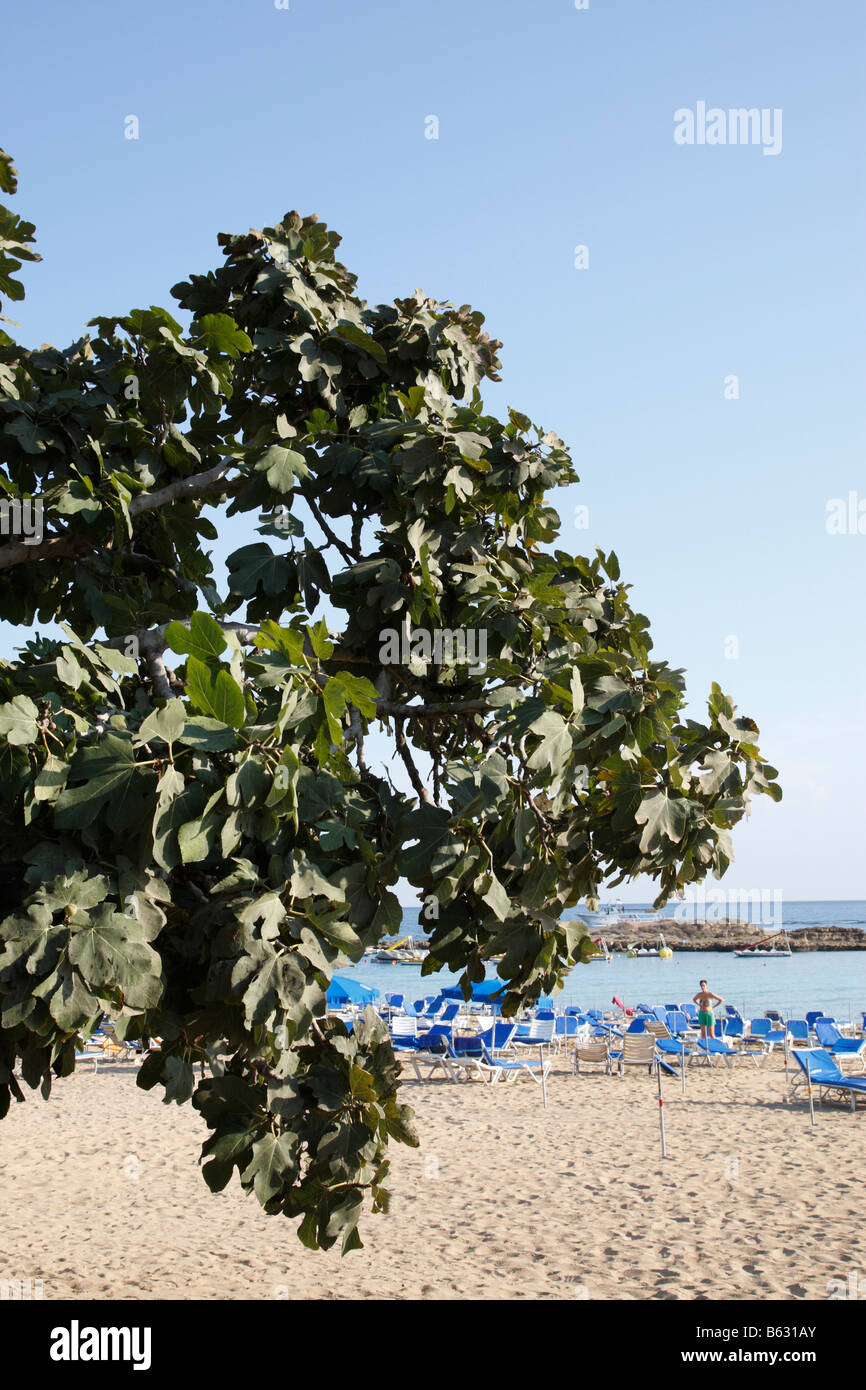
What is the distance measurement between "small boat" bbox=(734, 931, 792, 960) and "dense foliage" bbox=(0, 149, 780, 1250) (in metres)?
84.2

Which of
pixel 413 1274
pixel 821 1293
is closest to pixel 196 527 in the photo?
pixel 413 1274

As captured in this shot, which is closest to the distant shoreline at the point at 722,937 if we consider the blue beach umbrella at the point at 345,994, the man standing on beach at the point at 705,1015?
the man standing on beach at the point at 705,1015

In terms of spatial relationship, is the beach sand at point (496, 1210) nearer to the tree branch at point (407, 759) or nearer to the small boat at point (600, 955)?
the small boat at point (600, 955)

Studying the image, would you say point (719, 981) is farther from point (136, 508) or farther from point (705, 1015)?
point (136, 508)

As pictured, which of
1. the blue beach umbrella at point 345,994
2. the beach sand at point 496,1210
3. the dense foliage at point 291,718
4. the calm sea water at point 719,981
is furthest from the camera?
the calm sea water at point 719,981

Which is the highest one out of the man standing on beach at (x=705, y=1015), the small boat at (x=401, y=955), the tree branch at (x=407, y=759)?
the tree branch at (x=407, y=759)

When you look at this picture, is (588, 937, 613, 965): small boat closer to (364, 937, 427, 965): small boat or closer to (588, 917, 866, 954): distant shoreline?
(588, 917, 866, 954): distant shoreline

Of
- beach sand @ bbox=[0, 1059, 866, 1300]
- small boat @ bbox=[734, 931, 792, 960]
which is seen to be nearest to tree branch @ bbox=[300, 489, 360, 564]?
beach sand @ bbox=[0, 1059, 866, 1300]

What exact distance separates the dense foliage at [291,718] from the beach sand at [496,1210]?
489 cm

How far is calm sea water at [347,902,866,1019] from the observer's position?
45.8 meters

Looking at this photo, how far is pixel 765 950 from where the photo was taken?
8738 centimetres

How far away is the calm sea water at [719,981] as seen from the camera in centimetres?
4584

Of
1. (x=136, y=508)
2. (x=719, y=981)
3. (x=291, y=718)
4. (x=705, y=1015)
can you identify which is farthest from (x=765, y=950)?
(x=291, y=718)
